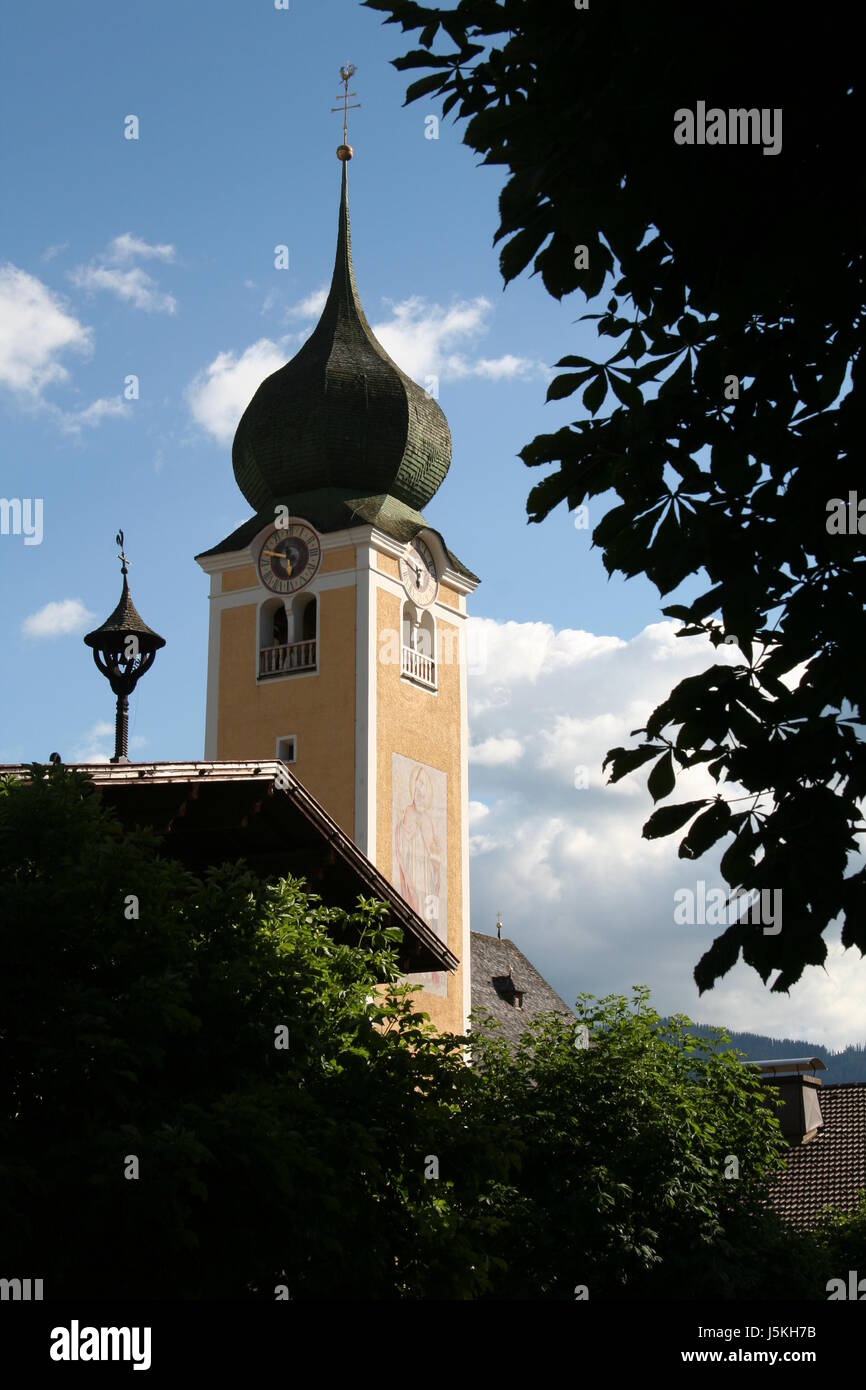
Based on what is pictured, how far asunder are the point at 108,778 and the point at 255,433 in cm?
3165

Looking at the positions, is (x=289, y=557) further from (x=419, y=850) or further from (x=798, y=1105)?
(x=798, y=1105)

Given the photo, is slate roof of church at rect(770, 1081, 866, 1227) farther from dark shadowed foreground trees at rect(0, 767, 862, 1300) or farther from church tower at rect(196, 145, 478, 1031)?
dark shadowed foreground trees at rect(0, 767, 862, 1300)

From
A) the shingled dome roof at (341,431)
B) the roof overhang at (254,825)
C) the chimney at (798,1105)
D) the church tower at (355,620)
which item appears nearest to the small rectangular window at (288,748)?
the church tower at (355,620)

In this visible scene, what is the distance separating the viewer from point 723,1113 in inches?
960

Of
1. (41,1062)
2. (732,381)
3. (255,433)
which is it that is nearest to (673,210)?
(732,381)

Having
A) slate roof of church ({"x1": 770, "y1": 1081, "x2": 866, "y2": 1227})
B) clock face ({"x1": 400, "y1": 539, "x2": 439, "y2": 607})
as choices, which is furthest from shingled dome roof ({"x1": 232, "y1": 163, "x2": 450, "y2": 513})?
slate roof of church ({"x1": 770, "y1": 1081, "x2": 866, "y2": 1227})

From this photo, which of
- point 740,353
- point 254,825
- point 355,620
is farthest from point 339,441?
point 740,353

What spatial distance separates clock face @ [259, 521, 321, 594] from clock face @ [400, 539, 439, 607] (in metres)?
2.24

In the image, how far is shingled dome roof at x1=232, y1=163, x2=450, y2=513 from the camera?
4603 cm

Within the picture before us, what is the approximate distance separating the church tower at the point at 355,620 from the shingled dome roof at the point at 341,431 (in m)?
0.04

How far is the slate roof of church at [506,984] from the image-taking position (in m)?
50.1

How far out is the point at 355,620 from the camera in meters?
43.3

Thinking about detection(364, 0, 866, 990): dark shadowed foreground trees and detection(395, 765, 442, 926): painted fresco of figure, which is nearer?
detection(364, 0, 866, 990): dark shadowed foreground trees

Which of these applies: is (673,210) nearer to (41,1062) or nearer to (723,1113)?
(41,1062)
